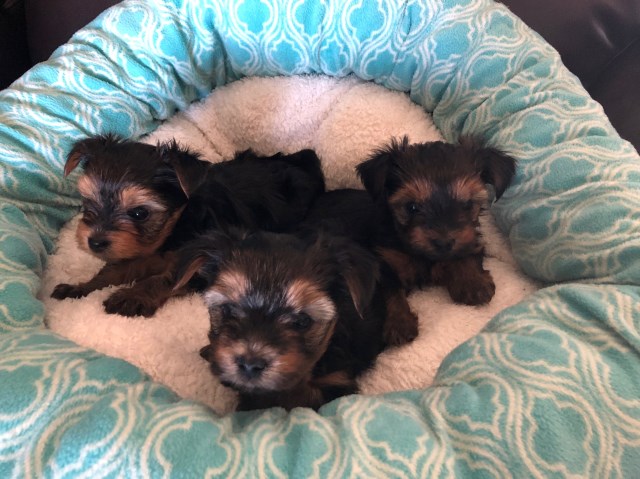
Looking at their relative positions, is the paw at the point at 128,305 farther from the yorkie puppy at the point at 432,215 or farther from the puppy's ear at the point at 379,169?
the puppy's ear at the point at 379,169

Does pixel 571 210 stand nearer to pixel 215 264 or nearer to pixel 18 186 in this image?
pixel 215 264

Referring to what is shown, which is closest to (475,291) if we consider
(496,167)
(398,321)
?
(398,321)

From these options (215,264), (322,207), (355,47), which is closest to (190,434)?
(215,264)

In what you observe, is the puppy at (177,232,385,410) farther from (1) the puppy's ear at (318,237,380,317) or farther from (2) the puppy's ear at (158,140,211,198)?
(2) the puppy's ear at (158,140,211,198)

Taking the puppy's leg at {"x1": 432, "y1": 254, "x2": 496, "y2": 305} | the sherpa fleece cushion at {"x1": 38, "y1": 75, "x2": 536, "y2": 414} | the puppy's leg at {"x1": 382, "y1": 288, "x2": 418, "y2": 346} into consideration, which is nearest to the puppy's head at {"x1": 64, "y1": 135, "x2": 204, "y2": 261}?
the sherpa fleece cushion at {"x1": 38, "y1": 75, "x2": 536, "y2": 414}

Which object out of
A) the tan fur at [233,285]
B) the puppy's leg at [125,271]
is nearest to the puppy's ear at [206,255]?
the tan fur at [233,285]

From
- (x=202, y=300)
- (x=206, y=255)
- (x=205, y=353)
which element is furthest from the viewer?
(x=202, y=300)

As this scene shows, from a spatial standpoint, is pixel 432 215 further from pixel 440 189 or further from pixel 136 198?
pixel 136 198
